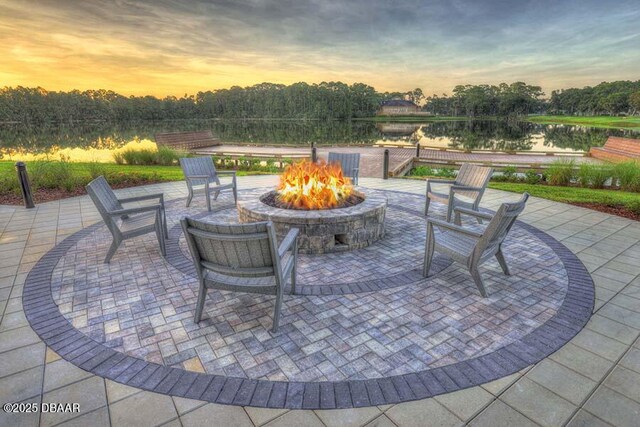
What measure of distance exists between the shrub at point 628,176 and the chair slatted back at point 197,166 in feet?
36.5

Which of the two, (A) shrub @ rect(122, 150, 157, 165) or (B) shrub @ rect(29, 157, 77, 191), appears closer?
(B) shrub @ rect(29, 157, 77, 191)

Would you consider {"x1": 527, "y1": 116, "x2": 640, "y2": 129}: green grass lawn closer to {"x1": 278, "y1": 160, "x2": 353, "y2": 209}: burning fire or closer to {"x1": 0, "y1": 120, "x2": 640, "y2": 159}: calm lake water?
{"x1": 0, "y1": 120, "x2": 640, "y2": 159}: calm lake water

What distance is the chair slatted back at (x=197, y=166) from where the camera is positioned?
22.5 ft

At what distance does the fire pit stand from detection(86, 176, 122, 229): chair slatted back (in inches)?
70.0

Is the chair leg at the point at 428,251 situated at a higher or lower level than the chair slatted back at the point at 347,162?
lower

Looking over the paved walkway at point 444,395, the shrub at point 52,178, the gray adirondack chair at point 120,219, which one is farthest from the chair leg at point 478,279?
the shrub at point 52,178

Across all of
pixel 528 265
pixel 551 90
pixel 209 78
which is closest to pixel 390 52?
pixel 209 78

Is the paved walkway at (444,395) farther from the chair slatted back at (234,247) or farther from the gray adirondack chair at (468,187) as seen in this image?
the gray adirondack chair at (468,187)

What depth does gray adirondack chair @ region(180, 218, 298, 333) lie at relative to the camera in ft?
8.32

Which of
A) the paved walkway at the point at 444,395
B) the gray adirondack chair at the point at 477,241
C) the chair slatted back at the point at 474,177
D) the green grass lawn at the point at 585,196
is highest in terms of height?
the chair slatted back at the point at 474,177

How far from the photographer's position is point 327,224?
14.6 feet

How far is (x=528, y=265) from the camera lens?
418 cm

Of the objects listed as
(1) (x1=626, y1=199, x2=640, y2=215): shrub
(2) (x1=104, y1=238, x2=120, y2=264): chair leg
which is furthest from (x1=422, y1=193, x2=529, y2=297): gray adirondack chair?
(1) (x1=626, y1=199, x2=640, y2=215): shrub

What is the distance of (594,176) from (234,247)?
36.4ft
